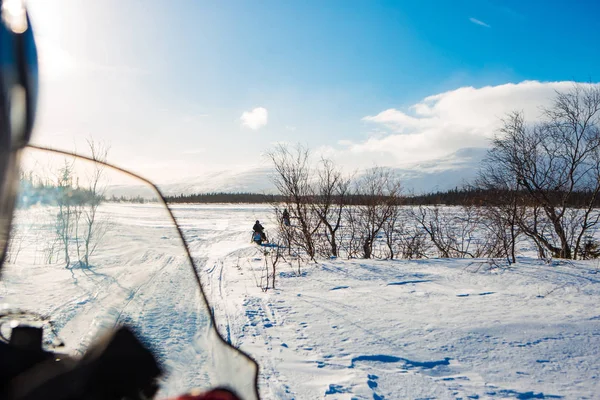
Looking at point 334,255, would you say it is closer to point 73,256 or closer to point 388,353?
point 388,353

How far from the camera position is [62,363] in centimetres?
67

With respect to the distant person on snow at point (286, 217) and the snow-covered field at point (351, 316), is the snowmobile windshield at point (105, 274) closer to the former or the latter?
the snow-covered field at point (351, 316)

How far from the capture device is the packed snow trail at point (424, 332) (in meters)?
2.74

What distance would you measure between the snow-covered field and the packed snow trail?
2 cm

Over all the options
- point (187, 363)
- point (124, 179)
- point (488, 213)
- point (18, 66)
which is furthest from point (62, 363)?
point (488, 213)

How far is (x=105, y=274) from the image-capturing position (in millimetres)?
908

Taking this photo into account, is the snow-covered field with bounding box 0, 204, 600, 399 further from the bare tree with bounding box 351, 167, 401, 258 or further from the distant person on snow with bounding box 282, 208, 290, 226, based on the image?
the bare tree with bounding box 351, 167, 401, 258

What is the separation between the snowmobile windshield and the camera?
792 millimetres

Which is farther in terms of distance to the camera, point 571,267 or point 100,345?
point 571,267

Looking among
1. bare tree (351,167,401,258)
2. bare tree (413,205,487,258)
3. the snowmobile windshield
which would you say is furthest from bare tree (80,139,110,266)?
bare tree (413,205,487,258)

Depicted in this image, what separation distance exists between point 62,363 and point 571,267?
917 cm

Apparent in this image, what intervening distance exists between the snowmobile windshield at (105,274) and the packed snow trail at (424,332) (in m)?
1.98

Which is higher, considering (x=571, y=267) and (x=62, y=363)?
(x=62, y=363)

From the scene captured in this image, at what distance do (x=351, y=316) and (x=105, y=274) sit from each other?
13.6 feet
